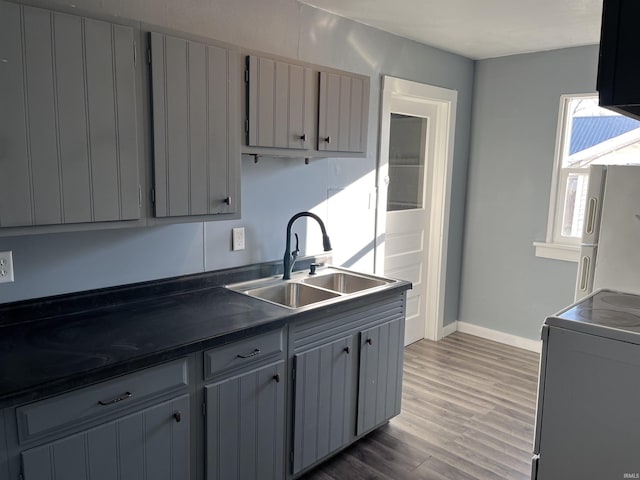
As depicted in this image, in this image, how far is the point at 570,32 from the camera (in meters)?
3.23

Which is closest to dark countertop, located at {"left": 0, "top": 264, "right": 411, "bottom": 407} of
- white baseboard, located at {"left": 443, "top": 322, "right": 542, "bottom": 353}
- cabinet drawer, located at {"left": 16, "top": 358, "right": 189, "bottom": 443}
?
cabinet drawer, located at {"left": 16, "top": 358, "right": 189, "bottom": 443}

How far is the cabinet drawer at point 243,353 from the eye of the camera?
5.92 feet

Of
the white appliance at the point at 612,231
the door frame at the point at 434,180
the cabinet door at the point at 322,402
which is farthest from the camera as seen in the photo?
the door frame at the point at 434,180

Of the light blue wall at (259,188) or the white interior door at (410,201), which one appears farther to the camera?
the white interior door at (410,201)

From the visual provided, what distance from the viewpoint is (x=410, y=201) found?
395 cm

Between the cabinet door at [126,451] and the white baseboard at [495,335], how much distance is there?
10.0ft

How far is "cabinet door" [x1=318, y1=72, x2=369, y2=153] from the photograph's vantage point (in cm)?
250

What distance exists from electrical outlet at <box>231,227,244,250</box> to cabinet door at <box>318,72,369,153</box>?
0.61m

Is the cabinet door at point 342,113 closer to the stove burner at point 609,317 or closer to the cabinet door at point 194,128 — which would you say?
the cabinet door at point 194,128

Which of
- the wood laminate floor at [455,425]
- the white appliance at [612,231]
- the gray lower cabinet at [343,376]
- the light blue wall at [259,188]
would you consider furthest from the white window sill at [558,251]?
the gray lower cabinet at [343,376]

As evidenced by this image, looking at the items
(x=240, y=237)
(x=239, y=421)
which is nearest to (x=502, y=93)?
(x=240, y=237)

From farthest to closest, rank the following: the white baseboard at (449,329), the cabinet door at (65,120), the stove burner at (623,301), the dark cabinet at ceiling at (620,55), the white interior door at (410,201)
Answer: the white baseboard at (449,329)
the white interior door at (410,201)
the stove burner at (623,301)
the cabinet door at (65,120)
the dark cabinet at ceiling at (620,55)

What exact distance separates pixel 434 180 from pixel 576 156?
108 cm

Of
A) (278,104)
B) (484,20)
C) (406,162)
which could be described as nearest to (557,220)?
(406,162)
